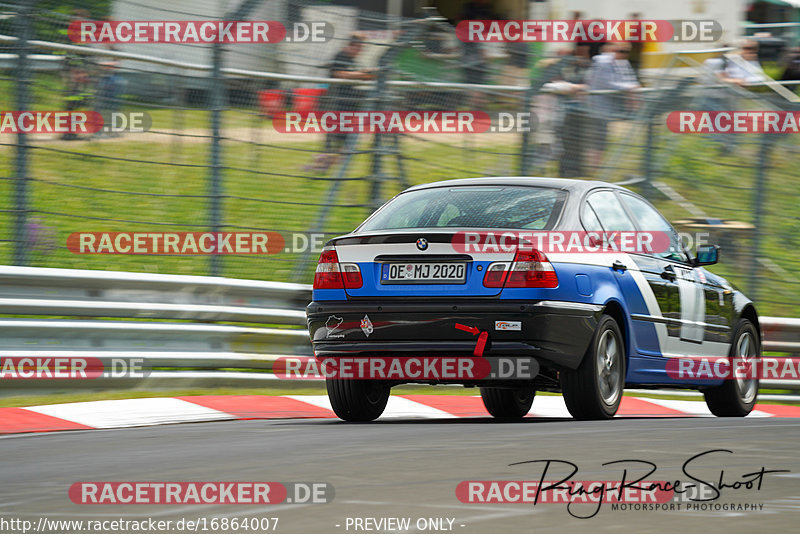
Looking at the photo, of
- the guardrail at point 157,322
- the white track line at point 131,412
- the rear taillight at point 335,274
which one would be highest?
the rear taillight at point 335,274

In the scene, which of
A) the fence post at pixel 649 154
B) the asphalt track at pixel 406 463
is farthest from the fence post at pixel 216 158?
the fence post at pixel 649 154

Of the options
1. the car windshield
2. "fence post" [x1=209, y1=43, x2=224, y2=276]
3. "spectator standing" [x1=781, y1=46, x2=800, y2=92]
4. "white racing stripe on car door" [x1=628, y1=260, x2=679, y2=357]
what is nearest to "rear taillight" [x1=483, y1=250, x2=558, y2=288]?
the car windshield

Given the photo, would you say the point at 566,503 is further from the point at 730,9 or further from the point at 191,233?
the point at 730,9

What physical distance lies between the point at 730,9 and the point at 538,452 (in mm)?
17068

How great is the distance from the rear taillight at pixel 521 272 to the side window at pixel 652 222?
1605 mm

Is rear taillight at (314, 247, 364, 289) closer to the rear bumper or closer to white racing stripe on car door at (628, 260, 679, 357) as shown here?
the rear bumper

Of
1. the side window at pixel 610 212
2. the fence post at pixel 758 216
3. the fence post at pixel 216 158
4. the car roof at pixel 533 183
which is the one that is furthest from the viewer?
the fence post at pixel 758 216

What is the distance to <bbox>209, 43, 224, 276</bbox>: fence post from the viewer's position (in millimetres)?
10172

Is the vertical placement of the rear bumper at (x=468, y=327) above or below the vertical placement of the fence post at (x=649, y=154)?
below

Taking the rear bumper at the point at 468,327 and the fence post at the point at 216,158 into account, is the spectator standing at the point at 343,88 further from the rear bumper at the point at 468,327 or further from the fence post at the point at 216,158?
the rear bumper at the point at 468,327

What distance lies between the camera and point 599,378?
7.71 metres

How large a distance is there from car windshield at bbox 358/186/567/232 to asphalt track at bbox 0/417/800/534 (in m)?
1.14

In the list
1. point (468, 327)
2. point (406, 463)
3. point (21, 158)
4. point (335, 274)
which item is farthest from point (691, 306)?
point (21, 158)

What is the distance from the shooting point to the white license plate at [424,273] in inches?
291
